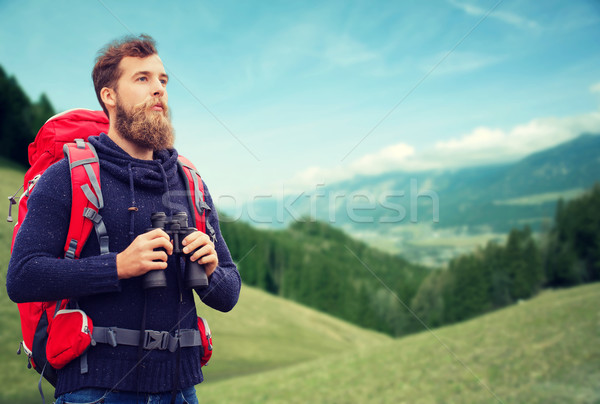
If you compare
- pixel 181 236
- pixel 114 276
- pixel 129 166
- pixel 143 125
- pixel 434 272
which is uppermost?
pixel 143 125

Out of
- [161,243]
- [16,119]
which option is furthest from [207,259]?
[16,119]

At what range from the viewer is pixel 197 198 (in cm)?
331

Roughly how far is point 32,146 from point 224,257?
159cm

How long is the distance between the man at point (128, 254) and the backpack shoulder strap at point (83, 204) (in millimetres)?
55

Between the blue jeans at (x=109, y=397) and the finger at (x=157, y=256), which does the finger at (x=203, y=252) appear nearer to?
the finger at (x=157, y=256)

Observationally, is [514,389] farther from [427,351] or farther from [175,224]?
[175,224]

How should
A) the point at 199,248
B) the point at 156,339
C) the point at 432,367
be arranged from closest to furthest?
the point at 156,339
the point at 199,248
the point at 432,367

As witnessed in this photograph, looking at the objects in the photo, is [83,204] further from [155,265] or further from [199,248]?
[199,248]

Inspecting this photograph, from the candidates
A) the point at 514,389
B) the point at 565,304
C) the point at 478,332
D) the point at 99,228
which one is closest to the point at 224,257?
the point at 99,228

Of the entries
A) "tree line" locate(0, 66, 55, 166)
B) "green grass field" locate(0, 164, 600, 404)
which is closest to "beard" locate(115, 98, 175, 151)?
"green grass field" locate(0, 164, 600, 404)

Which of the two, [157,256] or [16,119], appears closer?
[157,256]

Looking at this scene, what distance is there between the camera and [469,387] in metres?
30.0

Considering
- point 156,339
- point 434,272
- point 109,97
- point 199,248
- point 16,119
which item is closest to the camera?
point 156,339

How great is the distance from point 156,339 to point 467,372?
34.7 m
